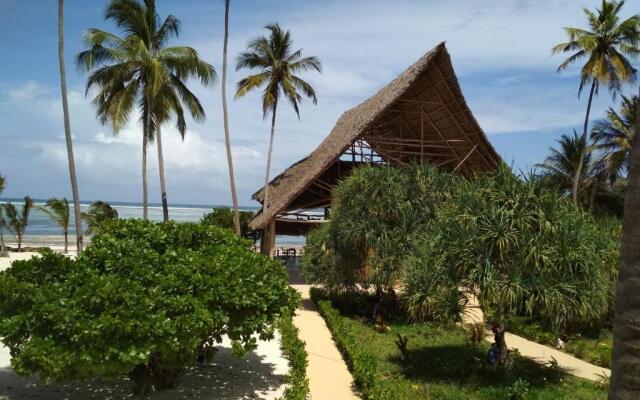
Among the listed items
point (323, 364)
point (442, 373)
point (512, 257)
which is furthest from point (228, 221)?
point (512, 257)

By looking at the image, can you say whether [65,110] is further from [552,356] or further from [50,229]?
[50,229]

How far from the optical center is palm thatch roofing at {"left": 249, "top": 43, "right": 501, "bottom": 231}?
15.5m

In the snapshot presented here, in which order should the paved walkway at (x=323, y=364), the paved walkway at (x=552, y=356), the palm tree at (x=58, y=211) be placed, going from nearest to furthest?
the paved walkway at (x=323, y=364) → the paved walkway at (x=552, y=356) → the palm tree at (x=58, y=211)

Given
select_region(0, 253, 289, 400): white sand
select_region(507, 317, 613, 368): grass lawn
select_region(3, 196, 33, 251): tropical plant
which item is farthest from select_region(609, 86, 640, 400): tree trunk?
select_region(3, 196, 33, 251): tropical plant

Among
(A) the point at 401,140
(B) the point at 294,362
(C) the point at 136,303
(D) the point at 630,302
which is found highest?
(A) the point at 401,140

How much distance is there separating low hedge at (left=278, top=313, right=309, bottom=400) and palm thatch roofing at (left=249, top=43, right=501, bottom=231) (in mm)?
6613

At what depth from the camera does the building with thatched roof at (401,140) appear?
15539 millimetres

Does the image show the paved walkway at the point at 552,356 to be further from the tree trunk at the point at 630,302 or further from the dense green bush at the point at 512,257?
the tree trunk at the point at 630,302

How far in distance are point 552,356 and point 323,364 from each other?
14.9ft

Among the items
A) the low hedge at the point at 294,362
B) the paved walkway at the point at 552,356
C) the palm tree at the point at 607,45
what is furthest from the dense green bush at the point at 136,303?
the palm tree at the point at 607,45

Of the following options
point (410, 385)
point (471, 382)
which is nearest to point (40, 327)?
point (410, 385)

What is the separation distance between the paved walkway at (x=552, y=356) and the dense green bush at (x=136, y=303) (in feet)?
13.2

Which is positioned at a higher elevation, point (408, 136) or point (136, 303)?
point (408, 136)

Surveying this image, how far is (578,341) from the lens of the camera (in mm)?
10789
